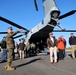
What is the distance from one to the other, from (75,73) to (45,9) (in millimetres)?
11353

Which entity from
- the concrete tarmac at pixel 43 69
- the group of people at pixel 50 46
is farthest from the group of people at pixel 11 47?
the concrete tarmac at pixel 43 69

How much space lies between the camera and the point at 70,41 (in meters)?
16.0

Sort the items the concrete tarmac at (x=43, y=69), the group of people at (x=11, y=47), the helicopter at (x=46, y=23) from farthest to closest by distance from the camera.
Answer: the helicopter at (x=46, y=23) → the group of people at (x=11, y=47) → the concrete tarmac at (x=43, y=69)

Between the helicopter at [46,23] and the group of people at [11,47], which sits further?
the helicopter at [46,23]

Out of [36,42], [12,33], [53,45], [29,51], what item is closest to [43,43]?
[36,42]

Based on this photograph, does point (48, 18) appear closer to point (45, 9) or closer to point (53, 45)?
point (45, 9)

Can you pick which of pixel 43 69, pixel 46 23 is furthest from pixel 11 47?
pixel 46 23

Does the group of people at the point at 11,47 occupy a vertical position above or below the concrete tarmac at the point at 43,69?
above

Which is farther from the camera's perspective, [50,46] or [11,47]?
[50,46]

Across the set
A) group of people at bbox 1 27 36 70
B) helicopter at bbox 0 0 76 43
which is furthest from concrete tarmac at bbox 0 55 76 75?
helicopter at bbox 0 0 76 43

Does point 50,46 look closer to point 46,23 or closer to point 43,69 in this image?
point 43,69

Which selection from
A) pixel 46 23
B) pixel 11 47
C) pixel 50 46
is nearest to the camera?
pixel 11 47

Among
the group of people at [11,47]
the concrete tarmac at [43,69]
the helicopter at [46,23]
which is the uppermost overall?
the helicopter at [46,23]

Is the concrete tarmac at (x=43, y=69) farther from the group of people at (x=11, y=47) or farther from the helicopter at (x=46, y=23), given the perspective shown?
the helicopter at (x=46, y=23)
